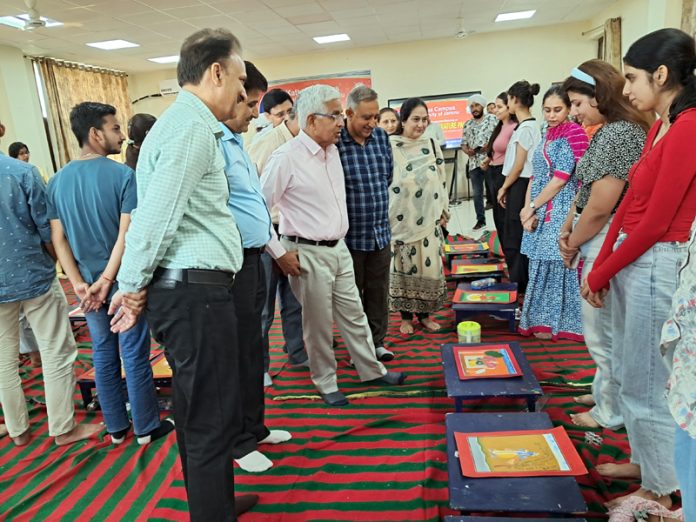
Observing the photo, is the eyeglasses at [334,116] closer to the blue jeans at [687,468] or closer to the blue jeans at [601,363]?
the blue jeans at [601,363]

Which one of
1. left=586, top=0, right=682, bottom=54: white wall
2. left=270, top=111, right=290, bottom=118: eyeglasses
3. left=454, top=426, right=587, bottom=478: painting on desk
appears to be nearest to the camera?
left=454, top=426, right=587, bottom=478: painting on desk

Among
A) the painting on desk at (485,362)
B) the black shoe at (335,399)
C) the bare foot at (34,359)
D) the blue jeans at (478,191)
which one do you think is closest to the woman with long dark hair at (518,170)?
the painting on desk at (485,362)

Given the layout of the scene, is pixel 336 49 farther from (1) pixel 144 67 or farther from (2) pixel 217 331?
(2) pixel 217 331

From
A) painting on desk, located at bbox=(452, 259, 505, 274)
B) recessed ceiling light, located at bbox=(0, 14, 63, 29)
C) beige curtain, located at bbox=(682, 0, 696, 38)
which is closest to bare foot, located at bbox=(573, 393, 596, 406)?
painting on desk, located at bbox=(452, 259, 505, 274)

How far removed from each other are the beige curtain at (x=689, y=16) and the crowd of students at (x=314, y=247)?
2.83m

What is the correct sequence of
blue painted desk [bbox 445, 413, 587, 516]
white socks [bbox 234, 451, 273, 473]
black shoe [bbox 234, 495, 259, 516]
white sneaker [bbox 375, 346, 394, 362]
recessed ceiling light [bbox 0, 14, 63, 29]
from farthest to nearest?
recessed ceiling light [bbox 0, 14, 63, 29], white sneaker [bbox 375, 346, 394, 362], white socks [bbox 234, 451, 273, 473], black shoe [bbox 234, 495, 259, 516], blue painted desk [bbox 445, 413, 587, 516]

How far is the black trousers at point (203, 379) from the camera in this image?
1285 mm

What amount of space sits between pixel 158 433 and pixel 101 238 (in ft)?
2.97

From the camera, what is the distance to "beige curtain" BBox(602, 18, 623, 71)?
742 cm

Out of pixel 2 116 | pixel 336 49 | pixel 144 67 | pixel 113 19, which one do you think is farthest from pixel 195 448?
pixel 144 67

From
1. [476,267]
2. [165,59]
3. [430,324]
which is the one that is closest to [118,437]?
[430,324]

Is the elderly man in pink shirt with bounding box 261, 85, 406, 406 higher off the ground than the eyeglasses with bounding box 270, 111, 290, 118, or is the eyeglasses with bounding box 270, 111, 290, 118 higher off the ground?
the eyeglasses with bounding box 270, 111, 290, 118

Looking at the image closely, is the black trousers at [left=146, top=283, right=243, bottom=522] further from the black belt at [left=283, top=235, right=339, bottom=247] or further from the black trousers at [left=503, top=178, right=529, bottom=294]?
the black trousers at [left=503, top=178, right=529, bottom=294]

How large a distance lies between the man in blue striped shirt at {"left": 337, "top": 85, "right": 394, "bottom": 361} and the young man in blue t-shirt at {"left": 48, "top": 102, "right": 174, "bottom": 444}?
3.34 ft
